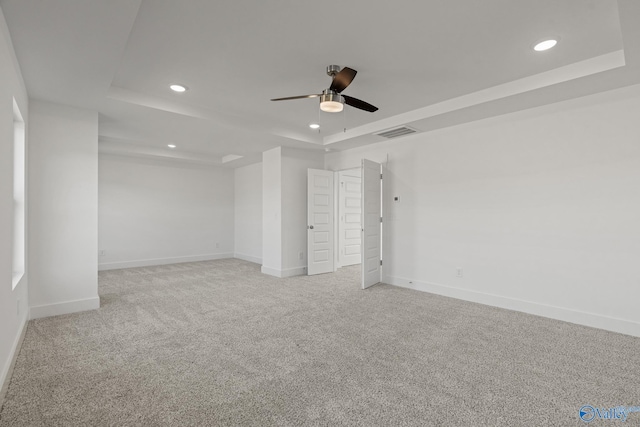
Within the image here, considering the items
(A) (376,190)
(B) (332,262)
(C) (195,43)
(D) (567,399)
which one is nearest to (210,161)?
(B) (332,262)

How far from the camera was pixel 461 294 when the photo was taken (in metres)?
4.52

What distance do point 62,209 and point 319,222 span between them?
4029mm

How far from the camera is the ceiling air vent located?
4781 mm

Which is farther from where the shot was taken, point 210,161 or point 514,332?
point 210,161

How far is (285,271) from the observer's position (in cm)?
598

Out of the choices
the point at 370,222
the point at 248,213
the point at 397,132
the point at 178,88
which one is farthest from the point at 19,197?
the point at 248,213

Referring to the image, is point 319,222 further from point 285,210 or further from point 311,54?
point 311,54

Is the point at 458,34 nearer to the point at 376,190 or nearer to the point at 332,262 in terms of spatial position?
the point at 376,190

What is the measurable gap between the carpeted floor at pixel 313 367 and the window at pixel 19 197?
760 mm

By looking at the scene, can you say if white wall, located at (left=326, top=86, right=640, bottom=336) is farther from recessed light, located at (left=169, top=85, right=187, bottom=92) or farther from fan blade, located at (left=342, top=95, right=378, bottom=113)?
recessed light, located at (left=169, top=85, right=187, bottom=92)

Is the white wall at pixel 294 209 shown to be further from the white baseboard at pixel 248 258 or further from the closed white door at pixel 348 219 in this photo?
the white baseboard at pixel 248 258

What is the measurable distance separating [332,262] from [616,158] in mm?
4633

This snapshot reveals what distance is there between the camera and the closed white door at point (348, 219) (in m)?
7.16
